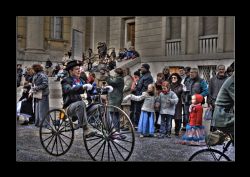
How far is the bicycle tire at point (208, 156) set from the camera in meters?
7.66

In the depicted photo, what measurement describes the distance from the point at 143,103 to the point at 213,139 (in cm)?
179

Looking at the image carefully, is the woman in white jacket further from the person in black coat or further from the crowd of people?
the person in black coat

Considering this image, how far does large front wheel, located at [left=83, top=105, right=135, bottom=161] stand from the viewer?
823cm

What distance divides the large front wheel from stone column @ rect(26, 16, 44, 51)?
1799 millimetres

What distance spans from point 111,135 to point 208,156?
5.26ft

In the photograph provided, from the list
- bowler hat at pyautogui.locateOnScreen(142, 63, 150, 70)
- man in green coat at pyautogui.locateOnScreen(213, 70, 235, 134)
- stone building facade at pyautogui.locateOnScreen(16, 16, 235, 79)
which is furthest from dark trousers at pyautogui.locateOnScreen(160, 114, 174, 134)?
man in green coat at pyautogui.locateOnScreen(213, 70, 235, 134)

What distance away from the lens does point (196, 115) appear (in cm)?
862

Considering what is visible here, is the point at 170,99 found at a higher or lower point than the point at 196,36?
lower

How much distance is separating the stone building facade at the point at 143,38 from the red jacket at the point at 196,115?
26.5 inches

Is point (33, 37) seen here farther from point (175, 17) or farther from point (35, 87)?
point (175, 17)
